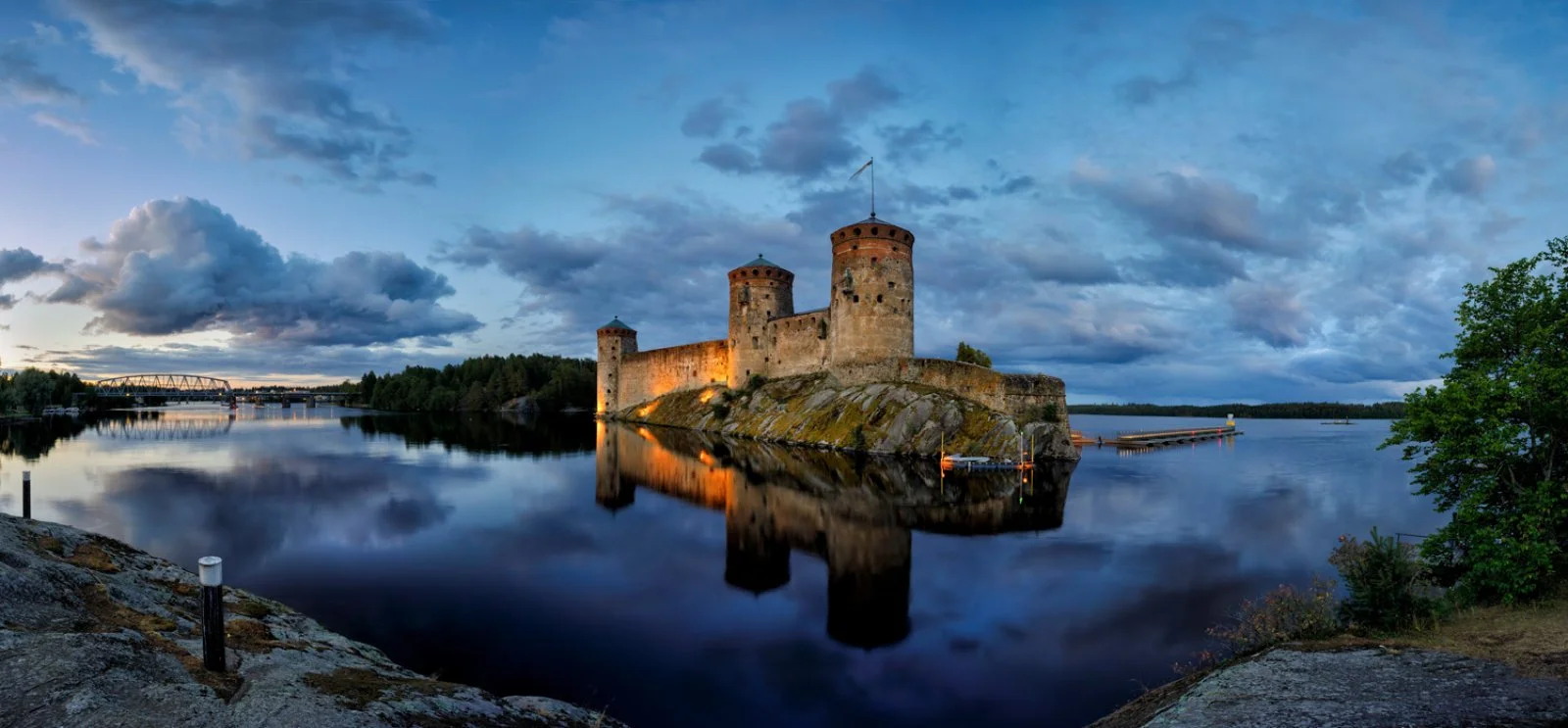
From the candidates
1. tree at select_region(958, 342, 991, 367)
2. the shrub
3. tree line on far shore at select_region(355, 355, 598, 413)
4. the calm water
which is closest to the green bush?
the shrub

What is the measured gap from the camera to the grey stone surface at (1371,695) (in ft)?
20.9

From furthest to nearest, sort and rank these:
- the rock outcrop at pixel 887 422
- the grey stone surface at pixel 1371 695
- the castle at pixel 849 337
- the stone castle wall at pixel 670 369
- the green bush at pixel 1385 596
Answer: the stone castle wall at pixel 670 369 → the castle at pixel 849 337 → the rock outcrop at pixel 887 422 → the green bush at pixel 1385 596 → the grey stone surface at pixel 1371 695

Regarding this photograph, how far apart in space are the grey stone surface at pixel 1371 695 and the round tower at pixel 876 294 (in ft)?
137

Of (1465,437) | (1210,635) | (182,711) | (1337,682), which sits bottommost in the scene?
(1210,635)

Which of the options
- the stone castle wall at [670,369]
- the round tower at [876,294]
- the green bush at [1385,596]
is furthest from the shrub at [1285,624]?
the stone castle wall at [670,369]

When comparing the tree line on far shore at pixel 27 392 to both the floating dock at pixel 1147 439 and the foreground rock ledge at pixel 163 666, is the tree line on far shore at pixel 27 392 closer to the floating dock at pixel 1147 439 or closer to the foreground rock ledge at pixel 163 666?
the foreground rock ledge at pixel 163 666

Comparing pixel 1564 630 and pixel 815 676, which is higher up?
pixel 1564 630

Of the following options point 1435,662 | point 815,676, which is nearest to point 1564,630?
point 1435,662

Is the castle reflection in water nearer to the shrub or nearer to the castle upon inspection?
the shrub

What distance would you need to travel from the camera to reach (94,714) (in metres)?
4.52

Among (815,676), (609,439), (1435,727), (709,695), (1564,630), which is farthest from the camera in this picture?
(609,439)

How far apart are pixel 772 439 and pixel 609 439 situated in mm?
16093

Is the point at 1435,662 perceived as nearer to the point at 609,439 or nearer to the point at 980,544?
the point at 980,544

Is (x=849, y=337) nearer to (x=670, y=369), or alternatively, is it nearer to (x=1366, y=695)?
(x=670, y=369)
